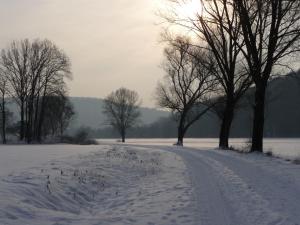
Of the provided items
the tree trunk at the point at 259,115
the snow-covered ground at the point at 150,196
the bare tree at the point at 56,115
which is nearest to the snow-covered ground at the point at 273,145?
the tree trunk at the point at 259,115

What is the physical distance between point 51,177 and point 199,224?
644cm

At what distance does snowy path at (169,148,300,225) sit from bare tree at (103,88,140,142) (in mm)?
106117

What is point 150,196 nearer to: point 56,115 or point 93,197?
point 93,197

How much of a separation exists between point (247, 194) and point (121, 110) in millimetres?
115127

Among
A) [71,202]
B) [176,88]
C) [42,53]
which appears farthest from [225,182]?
[42,53]

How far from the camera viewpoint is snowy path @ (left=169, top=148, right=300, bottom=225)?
9734mm

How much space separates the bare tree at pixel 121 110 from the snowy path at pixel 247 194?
106117 millimetres

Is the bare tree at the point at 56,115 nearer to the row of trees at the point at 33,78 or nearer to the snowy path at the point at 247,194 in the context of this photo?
the row of trees at the point at 33,78

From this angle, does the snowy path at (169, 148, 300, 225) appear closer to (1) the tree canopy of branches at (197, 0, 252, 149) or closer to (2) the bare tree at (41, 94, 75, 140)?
(1) the tree canopy of branches at (197, 0, 252, 149)

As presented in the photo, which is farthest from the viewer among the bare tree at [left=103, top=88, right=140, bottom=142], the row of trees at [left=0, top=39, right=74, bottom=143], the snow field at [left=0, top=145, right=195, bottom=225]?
the bare tree at [left=103, top=88, right=140, bottom=142]

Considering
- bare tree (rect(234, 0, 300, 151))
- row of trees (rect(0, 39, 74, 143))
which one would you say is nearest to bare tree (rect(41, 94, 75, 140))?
row of trees (rect(0, 39, 74, 143))

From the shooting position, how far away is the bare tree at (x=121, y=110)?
12569 cm

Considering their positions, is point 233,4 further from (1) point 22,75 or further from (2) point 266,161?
(1) point 22,75

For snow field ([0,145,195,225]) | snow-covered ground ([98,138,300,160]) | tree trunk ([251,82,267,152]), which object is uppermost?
tree trunk ([251,82,267,152])
